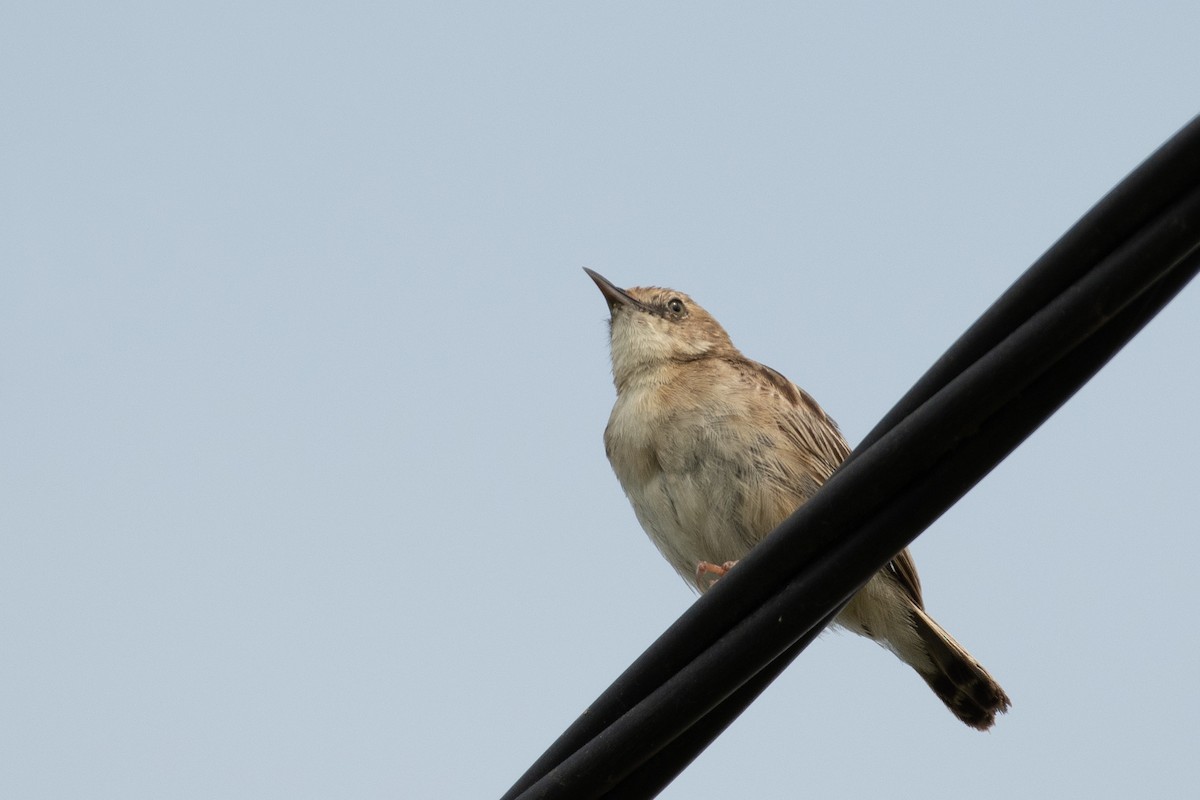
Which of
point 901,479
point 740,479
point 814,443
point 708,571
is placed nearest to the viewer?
point 901,479

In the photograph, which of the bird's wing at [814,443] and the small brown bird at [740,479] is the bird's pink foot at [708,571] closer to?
the small brown bird at [740,479]

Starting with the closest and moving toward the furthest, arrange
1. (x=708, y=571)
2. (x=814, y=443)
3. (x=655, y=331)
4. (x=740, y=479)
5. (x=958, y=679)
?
1. (x=708, y=571)
2. (x=740, y=479)
3. (x=958, y=679)
4. (x=814, y=443)
5. (x=655, y=331)

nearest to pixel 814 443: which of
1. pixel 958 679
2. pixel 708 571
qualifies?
pixel 708 571

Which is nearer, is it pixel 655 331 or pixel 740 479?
pixel 740 479

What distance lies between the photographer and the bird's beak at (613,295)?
8.87 meters

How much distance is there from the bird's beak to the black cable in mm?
5606

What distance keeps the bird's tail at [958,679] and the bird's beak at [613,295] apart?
2.55 metres

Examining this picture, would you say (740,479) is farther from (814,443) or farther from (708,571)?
(814,443)

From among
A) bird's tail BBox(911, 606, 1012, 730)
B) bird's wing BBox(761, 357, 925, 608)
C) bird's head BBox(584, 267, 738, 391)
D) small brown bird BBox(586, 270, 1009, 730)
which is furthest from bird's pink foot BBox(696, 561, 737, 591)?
bird's head BBox(584, 267, 738, 391)

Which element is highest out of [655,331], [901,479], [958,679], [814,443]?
[655,331]

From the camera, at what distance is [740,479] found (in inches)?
279

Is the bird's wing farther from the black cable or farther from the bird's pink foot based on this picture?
Answer: the black cable

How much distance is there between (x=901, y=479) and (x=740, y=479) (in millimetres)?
4131

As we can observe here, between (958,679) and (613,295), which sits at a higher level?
(613,295)
